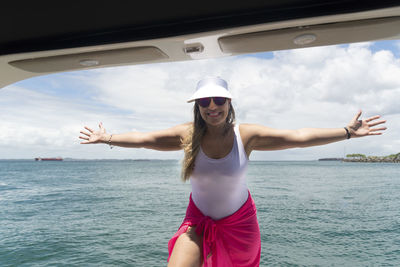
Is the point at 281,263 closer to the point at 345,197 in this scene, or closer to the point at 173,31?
the point at 173,31

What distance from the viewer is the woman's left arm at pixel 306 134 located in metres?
1.70

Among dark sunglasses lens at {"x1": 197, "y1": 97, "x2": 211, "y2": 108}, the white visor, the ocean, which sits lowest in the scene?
the ocean

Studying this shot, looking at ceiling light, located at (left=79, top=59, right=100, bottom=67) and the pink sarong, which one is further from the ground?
ceiling light, located at (left=79, top=59, right=100, bottom=67)

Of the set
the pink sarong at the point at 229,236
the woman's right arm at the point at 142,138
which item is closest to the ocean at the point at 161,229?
the pink sarong at the point at 229,236

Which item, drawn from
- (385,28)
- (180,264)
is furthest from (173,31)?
(180,264)

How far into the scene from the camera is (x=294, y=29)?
1320 mm

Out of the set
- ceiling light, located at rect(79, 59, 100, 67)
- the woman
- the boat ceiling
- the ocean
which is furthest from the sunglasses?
the ocean

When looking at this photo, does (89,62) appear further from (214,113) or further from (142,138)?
(214,113)

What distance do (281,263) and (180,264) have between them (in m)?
8.15

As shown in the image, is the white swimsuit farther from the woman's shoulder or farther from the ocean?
the ocean

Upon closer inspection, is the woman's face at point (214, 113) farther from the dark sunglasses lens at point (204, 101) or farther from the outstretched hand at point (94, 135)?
the outstretched hand at point (94, 135)

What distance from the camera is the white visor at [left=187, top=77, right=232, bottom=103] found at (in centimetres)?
170

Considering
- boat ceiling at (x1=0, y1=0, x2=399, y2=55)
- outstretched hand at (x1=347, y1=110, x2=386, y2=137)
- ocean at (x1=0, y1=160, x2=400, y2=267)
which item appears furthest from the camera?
ocean at (x1=0, y1=160, x2=400, y2=267)

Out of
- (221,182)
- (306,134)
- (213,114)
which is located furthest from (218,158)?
(306,134)
